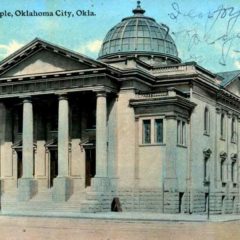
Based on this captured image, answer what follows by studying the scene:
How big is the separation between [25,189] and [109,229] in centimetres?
1674

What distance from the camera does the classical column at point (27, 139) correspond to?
156ft

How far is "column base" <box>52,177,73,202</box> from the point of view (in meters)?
45.0

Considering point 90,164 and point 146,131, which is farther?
point 90,164

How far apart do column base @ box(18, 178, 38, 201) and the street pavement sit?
41.2ft

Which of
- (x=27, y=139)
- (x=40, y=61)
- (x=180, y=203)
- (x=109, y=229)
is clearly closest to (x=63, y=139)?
(x=27, y=139)

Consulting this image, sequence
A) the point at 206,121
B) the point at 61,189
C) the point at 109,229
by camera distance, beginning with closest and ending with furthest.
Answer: the point at 109,229 < the point at 61,189 < the point at 206,121

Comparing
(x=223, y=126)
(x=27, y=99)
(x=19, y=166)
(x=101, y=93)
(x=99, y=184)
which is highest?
(x=101, y=93)

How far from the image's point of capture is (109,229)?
31469 millimetres

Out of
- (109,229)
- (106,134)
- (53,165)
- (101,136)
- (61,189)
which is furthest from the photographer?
(53,165)

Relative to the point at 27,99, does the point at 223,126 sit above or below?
below

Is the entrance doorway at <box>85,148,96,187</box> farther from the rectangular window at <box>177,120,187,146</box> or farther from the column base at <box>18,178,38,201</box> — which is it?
the rectangular window at <box>177,120,187,146</box>

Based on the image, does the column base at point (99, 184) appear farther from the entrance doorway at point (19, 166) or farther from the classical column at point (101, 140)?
the entrance doorway at point (19, 166)

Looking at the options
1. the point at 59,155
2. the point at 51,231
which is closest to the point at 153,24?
the point at 59,155

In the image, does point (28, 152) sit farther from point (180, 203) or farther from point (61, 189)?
point (180, 203)
